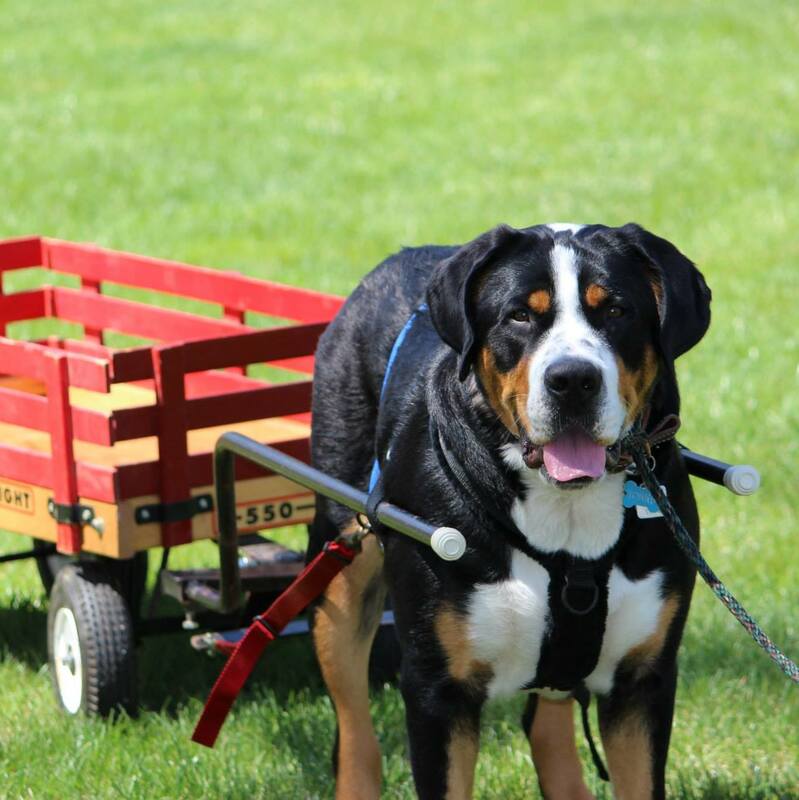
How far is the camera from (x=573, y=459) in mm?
3314

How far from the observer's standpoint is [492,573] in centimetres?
350

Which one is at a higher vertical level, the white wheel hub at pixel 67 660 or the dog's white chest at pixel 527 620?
the dog's white chest at pixel 527 620

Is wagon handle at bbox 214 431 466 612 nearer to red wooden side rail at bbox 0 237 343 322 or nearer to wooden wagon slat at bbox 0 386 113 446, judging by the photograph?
wooden wagon slat at bbox 0 386 113 446

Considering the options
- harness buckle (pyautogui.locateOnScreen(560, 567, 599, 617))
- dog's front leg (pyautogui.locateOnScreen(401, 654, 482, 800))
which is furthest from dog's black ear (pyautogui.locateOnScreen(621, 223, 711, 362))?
dog's front leg (pyautogui.locateOnScreen(401, 654, 482, 800))

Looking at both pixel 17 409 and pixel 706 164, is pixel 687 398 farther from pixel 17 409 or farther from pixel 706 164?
pixel 706 164

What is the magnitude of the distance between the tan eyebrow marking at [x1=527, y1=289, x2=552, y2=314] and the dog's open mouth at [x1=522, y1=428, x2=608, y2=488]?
0.26 m

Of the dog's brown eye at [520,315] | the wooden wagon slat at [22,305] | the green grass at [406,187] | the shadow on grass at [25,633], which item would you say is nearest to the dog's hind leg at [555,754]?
the green grass at [406,187]

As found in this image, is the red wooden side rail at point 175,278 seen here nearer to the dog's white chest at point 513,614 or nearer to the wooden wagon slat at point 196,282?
the wooden wagon slat at point 196,282

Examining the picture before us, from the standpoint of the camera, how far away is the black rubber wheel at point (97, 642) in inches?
195

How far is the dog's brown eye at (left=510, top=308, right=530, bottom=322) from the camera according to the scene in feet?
11.0

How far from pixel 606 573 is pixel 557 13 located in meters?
17.3

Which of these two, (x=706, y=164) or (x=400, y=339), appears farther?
(x=706, y=164)

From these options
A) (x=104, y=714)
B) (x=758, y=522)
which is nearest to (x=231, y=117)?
(x=758, y=522)

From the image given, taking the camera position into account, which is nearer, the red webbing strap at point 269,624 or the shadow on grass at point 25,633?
the red webbing strap at point 269,624
